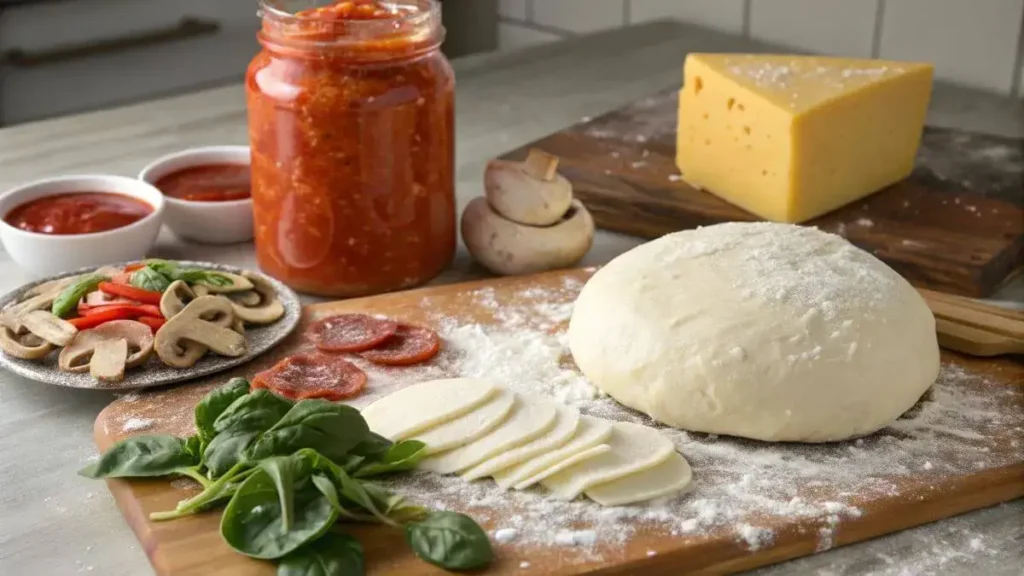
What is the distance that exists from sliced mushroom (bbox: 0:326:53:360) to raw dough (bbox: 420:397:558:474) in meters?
0.54

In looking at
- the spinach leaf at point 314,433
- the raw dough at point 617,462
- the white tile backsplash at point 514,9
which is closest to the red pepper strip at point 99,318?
the spinach leaf at point 314,433

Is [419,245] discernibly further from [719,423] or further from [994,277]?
[994,277]

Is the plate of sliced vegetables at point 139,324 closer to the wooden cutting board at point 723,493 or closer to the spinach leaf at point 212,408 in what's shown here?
the wooden cutting board at point 723,493

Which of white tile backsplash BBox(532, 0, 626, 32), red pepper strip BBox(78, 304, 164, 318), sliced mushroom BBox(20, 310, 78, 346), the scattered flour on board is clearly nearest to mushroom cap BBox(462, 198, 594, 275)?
the scattered flour on board

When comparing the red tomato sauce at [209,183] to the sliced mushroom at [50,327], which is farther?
the red tomato sauce at [209,183]

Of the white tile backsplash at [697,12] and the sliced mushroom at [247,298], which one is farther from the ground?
the white tile backsplash at [697,12]

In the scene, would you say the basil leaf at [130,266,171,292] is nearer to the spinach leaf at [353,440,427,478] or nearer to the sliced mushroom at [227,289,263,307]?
the sliced mushroom at [227,289,263,307]

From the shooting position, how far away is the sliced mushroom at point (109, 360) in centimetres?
147

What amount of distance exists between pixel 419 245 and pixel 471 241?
10 cm

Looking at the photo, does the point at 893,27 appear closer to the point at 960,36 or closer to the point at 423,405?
the point at 960,36

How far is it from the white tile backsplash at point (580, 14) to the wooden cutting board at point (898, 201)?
103 centimetres

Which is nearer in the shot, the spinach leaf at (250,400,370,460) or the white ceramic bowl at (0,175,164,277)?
the spinach leaf at (250,400,370,460)

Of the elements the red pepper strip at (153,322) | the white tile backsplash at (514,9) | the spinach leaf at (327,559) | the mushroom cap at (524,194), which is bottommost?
the spinach leaf at (327,559)

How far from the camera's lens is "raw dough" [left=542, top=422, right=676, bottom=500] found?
128 centimetres
